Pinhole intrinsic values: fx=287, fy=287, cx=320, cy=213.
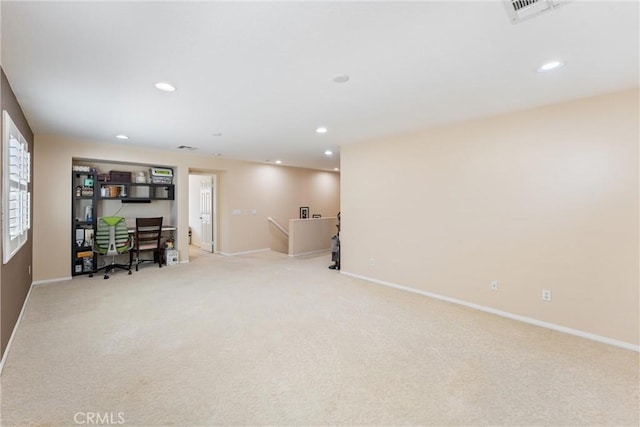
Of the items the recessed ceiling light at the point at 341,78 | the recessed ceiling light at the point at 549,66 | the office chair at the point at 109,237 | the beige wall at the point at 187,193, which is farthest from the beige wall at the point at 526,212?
the office chair at the point at 109,237

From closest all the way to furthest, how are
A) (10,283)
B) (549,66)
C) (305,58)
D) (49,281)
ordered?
(305,58)
(549,66)
(10,283)
(49,281)

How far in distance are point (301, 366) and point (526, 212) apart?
294 cm

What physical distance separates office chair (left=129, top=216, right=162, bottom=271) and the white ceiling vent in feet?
19.8

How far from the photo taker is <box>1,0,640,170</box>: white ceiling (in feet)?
5.33

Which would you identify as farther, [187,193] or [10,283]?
[187,193]

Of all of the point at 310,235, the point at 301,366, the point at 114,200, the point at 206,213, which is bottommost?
the point at 301,366

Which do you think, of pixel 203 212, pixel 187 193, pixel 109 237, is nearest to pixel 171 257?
pixel 109 237

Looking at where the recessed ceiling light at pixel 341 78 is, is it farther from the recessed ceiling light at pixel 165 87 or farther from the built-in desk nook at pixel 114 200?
the built-in desk nook at pixel 114 200

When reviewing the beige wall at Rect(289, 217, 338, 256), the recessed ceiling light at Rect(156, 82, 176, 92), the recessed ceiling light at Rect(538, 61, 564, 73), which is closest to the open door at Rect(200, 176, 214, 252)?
the beige wall at Rect(289, 217, 338, 256)

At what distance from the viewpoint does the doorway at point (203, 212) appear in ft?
24.9

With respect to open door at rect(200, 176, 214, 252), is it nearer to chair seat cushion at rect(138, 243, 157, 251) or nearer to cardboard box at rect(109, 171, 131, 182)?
chair seat cushion at rect(138, 243, 157, 251)

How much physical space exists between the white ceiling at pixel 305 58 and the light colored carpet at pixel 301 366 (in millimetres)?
2385

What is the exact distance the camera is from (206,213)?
7910 millimetres

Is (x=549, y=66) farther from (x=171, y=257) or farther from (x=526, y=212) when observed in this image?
(x=171, y=257)
